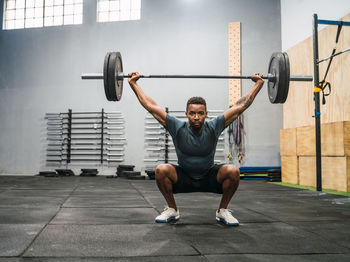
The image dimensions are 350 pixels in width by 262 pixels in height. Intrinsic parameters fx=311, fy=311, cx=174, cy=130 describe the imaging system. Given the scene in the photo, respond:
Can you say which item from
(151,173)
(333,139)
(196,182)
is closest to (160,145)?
(151,173)

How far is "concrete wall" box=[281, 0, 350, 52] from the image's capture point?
4375mm

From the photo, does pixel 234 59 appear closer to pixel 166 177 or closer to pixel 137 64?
pixel 137 64

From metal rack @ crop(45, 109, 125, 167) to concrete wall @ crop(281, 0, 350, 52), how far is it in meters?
3.70

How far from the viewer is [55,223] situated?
1971 mm

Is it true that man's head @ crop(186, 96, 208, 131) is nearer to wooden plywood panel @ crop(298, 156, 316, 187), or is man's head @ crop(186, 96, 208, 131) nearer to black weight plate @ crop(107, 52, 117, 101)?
black weight plate @ crop(107, 52, 117, 101)

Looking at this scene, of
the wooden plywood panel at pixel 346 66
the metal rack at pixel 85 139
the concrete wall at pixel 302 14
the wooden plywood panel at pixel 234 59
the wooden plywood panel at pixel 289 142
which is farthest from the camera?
the metal rack at pixel 85 139

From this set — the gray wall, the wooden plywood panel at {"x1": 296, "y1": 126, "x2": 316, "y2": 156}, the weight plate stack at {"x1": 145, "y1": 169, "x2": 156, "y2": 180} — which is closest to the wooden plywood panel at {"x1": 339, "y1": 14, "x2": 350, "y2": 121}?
the wooden plywood panel at {"x1": 296, "y1": 126, "x2": 316, "y2": 156}

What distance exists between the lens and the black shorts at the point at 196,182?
6.72 feet

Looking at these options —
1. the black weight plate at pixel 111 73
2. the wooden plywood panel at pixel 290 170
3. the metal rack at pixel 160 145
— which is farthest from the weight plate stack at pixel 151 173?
the black weight plate at pixel 111 73

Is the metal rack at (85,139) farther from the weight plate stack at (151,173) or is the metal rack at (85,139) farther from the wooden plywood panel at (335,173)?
the wooden plywood panel at (335,173)

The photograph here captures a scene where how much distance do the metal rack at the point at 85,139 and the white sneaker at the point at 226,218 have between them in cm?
464

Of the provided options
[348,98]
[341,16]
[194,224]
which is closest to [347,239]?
[194,224]

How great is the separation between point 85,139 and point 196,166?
195 inches

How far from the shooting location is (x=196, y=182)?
2.07 m
